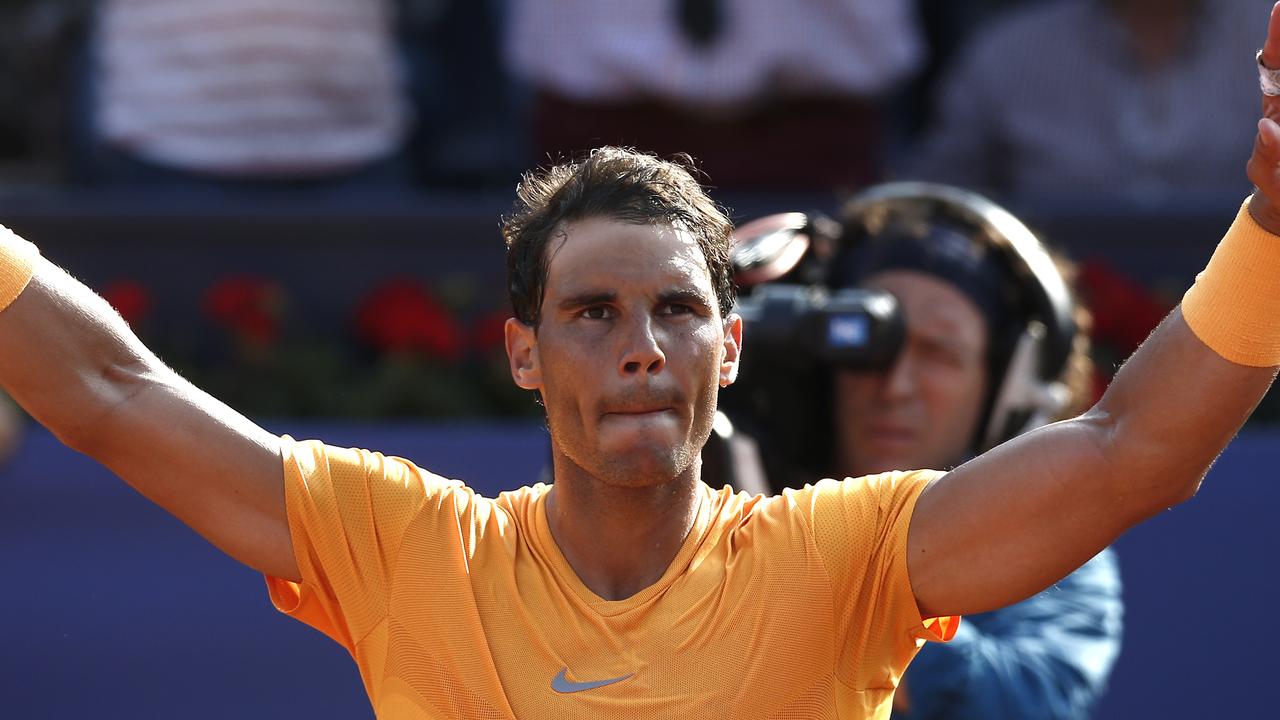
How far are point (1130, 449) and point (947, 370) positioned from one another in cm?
135

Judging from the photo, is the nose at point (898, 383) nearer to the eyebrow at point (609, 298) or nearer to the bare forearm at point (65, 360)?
the eyebrow at point (609, 298)

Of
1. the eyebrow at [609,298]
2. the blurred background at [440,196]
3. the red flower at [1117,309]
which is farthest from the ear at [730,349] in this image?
the red flower at [1117,309]

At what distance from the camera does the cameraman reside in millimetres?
3113

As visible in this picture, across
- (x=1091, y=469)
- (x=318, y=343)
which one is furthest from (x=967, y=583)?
(x=318, y=343)

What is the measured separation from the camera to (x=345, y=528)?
2.16 metres

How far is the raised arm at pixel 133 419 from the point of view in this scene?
2.09 metres

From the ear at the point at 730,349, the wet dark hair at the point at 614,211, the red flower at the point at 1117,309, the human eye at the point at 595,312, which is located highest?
the wet dark hair at the point at 614,211

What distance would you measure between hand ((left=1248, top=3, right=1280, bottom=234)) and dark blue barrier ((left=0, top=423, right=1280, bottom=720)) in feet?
7.61

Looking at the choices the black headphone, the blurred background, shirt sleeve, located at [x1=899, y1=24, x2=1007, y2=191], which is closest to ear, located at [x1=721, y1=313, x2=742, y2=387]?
the black headphone

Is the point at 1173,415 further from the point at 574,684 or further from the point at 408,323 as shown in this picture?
the point at 408,323

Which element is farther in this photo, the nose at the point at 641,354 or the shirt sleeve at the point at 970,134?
the shirt sleeve at the point at 970,134

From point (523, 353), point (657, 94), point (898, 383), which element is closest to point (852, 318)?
point (898, 383)

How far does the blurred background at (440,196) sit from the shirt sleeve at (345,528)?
1.95 meters

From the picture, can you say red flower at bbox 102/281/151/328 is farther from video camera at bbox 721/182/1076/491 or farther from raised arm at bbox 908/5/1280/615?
raised arm at bbox 908/5/1280/615
